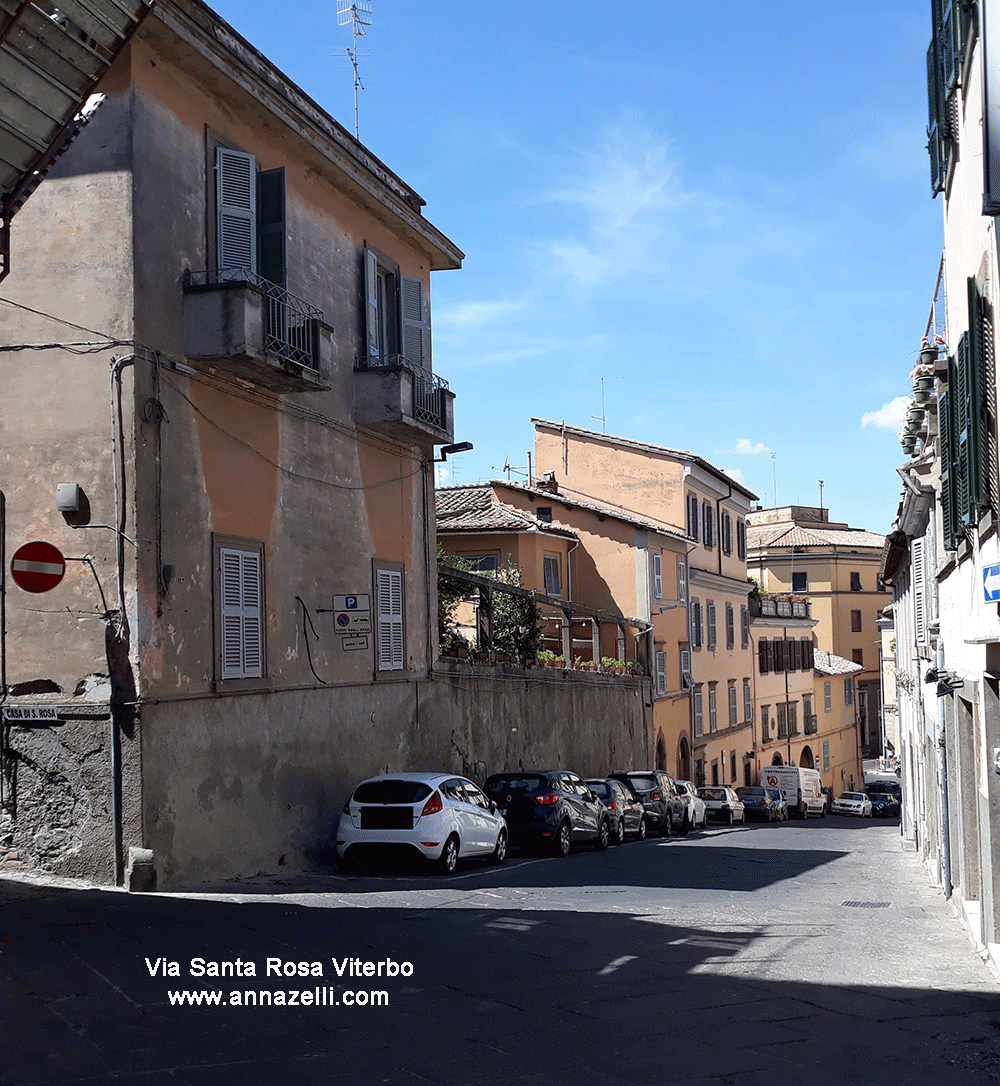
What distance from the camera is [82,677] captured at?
14266 mm

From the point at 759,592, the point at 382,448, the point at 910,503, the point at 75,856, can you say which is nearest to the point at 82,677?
the point at 75,856

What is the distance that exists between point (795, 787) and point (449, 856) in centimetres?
3379

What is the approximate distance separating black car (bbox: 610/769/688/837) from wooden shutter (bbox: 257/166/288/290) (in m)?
16.4

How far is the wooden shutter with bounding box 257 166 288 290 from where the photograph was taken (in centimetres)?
1783

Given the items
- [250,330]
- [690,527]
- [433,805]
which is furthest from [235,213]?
[690,527]

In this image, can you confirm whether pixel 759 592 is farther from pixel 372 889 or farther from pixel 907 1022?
pixel 907 1022

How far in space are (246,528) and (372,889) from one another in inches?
206

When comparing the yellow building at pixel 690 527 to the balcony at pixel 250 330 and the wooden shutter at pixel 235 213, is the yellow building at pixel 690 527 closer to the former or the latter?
the balcony at pixel 250 330

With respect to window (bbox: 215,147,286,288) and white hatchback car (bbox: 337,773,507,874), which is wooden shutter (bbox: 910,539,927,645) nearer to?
white hatchback car (bbox: 337,773,507,874)

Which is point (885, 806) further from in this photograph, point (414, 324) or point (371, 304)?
point (371, 304)

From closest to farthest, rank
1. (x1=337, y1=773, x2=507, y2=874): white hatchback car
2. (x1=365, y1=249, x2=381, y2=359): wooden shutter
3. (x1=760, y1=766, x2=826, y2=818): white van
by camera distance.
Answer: (x1=337, y1=773, x2=507, y2=874): white hatchback car → (x1=365, y1=249, x2=381, y2=359): wooden shutter → (x1=760, y1=766, x2=826, y2=818): white van

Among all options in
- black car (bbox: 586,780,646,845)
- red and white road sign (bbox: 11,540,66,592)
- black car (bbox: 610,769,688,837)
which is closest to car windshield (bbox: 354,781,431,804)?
red and white road sign (bbox: 11,540,66,592)

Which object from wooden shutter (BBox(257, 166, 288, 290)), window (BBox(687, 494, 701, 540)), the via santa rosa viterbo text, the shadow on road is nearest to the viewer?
the shadow on road

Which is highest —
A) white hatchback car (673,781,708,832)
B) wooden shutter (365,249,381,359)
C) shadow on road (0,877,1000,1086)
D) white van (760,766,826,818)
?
wooden shutter (365,249,381,359)
